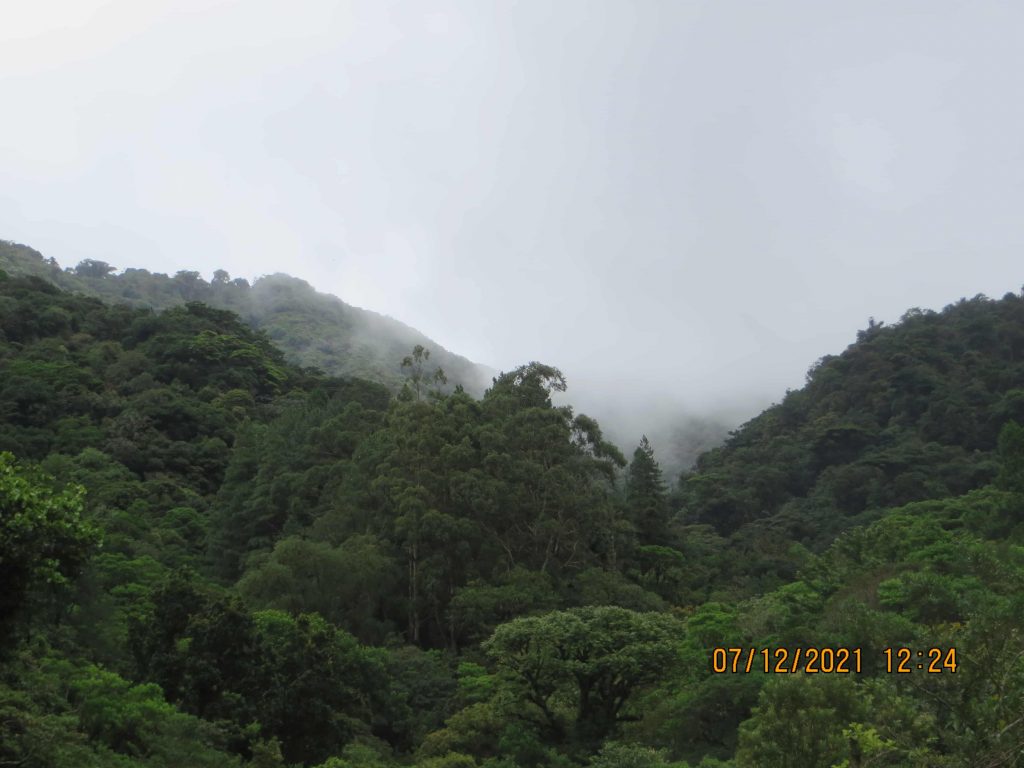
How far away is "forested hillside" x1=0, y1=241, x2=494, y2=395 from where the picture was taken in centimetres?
8450

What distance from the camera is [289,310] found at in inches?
4245

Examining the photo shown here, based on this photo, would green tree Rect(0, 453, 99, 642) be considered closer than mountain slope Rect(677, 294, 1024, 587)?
Yes

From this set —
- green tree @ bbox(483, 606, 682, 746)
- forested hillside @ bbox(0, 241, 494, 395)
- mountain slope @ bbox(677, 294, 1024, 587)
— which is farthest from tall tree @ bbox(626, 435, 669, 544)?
forested hillside @ bbox(0, 241, 494, 395)

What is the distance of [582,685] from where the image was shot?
2064 centimetres

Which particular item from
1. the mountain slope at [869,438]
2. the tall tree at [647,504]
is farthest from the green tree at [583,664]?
the mountain slope at [869,438]

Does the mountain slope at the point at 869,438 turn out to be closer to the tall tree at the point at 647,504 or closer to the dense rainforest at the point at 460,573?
the dense rainforest at the point at 460,573

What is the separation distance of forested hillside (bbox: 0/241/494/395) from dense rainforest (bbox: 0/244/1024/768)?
31.4m

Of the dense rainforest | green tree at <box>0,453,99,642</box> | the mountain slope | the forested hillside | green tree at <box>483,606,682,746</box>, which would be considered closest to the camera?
green tree at <box>0,453,99,642</box>

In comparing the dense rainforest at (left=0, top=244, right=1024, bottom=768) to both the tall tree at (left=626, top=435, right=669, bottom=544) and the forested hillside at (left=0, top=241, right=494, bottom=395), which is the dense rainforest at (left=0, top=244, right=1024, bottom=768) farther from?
the forested hillside at (left=0, top=241, right=494, bottom=395)

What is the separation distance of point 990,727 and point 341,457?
2933 cm

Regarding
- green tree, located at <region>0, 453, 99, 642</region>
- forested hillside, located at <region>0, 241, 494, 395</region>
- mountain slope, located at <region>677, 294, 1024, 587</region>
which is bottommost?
green tree, located at <region>0, 453, 99, 642</region>

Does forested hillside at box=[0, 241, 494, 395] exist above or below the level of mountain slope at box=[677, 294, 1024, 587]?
above

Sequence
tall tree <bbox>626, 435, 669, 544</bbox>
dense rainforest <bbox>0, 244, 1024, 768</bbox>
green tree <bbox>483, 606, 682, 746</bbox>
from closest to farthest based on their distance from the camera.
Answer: dense rainforest <bbox>0, 244, 1024, 768</bbox> → green tree <bbox>483, 606, 682, 746</bbox> → tall tree <bbox>626, 435, 669, 544</bbox>

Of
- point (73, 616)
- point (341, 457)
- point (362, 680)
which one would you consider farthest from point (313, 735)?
point (341, 457)
